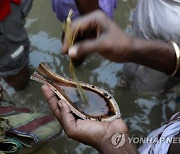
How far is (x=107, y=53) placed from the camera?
4.31 feet

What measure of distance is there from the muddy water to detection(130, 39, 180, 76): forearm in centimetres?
100

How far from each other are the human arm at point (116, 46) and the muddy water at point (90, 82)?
3.28 ft

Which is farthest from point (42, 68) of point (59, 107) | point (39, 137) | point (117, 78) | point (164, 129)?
point (117, 78)

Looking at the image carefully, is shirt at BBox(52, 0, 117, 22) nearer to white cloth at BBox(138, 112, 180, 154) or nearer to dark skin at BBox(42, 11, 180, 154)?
dark skin at BBox(42, 11, 180, 154)

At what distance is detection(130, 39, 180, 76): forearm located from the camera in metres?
1.37

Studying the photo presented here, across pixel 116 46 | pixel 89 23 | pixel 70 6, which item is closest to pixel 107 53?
pixel 116 46

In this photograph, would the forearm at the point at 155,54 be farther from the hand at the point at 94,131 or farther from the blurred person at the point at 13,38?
the blurred person at the point at 13,38

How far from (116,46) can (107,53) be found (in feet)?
0.15

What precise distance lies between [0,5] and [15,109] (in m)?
0.61

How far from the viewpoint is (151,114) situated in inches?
94.8

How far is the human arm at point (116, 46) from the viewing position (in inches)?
50.6

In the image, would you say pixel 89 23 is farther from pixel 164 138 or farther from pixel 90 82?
pixel 90 82

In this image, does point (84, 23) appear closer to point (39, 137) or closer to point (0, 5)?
point (39, 137)

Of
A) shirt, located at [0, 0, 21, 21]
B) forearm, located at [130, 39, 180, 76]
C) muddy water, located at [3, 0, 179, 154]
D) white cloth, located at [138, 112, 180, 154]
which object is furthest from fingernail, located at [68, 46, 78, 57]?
muddy water, located at [3, 0, 179, 154]
